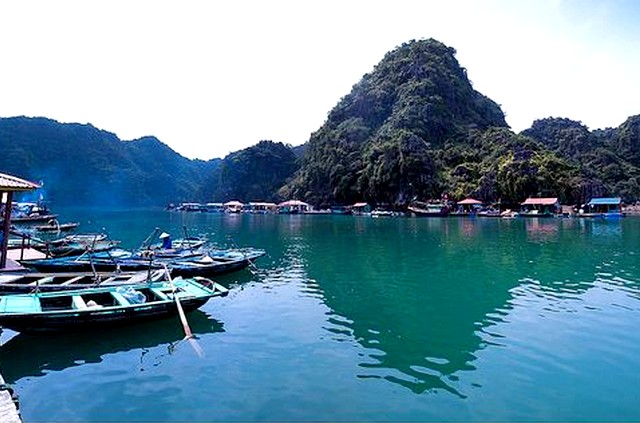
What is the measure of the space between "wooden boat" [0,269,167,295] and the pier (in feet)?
29.1

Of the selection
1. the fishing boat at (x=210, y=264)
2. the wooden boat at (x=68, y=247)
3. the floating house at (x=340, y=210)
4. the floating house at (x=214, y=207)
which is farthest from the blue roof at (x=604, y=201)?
the floating house at (x=214, y=207)

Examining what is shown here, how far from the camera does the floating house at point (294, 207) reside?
385 ft

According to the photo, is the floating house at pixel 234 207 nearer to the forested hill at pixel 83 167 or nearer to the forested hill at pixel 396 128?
the forested hill at pixel 396 128

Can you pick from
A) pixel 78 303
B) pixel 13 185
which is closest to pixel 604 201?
pixel 78 303

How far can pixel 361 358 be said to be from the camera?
475 inches

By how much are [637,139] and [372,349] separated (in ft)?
494

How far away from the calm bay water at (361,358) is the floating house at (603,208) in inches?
2760

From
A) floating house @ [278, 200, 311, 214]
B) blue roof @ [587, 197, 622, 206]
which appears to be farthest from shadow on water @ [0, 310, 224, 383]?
floating house @ [278, 200, 311, 214]

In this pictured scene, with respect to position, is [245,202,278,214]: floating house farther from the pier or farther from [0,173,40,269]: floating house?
the pier

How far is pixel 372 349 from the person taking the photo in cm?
1280

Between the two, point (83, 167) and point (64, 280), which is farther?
point (83, 167)

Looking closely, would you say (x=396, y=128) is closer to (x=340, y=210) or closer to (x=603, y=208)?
(x=340, y=210)

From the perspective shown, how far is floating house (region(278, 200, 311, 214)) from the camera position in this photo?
385 feet

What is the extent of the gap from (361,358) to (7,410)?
8.13 m
